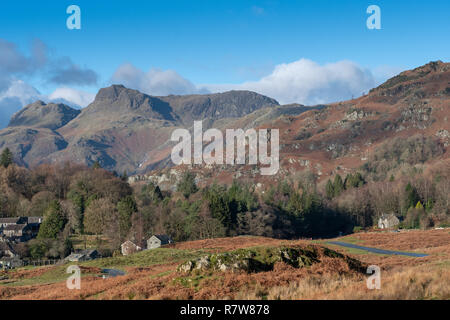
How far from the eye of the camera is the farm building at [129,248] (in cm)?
8469

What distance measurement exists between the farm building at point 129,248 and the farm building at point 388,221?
2890 inches

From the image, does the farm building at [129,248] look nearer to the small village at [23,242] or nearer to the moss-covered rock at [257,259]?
the small village at [23,242]

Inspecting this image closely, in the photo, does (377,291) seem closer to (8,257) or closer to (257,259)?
(257,259)

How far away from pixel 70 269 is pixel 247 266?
1221 inches

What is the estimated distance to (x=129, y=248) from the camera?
85.2 m

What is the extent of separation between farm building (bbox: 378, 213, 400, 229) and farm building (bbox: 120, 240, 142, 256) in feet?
241

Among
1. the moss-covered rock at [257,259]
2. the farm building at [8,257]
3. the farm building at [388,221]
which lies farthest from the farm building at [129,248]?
the farm building at [388,221]

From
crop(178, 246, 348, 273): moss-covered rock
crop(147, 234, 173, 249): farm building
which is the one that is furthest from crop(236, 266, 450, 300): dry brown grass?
crop(147, 234, 173, 249): farm building

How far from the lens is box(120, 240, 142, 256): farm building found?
278 ft

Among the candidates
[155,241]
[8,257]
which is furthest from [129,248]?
[8,257]

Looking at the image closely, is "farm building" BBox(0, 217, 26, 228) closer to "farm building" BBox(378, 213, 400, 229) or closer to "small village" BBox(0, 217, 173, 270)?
"small village" BBox(0, 217, 173, 270)

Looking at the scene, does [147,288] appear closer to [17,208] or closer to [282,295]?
[282,295]

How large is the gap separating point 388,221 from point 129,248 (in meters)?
75.9
